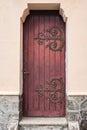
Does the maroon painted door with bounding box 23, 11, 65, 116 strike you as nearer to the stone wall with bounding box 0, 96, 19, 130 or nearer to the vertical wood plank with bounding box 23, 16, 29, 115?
the vertical wood plank with bounding box 23, 16, 29, 115

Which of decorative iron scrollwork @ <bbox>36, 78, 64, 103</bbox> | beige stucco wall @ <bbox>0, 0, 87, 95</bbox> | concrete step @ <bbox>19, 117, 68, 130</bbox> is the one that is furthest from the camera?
decorative iron scrollwork @ <bbox>36, 78, 64, 103</bbox>

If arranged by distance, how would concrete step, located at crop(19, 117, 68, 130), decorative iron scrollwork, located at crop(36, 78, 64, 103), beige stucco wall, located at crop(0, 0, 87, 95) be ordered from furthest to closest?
1. decorative iron scrollwork, located at crop(36, 78, 64, 103)
2. beige stucco wall, located at crop(0, 0, 87, 95)
3. concrete step, located at crop(19, 117, 68, 130)

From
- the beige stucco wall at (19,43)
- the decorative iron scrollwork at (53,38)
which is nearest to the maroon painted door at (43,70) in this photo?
the decorative iron scrollwork at (53,38)

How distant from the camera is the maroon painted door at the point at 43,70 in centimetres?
498

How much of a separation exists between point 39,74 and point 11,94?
0.67 meters

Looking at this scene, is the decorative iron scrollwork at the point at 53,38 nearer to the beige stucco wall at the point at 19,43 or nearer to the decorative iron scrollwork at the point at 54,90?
the beige stucco wall at the point at 19,43

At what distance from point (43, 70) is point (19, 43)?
26.6 inches

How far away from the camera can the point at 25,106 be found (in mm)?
4980

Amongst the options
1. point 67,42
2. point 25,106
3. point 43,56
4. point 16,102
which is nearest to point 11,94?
point 16,102

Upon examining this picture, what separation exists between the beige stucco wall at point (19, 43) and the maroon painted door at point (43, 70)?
35 centimetres

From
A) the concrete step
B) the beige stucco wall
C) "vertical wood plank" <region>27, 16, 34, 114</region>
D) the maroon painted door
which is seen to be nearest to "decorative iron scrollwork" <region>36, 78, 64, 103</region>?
the maroon painted door

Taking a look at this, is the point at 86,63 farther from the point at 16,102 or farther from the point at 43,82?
the point at 16,102

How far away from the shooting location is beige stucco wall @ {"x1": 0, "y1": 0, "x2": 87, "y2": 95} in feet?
15.2

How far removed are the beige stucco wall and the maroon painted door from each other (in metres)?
0.35
